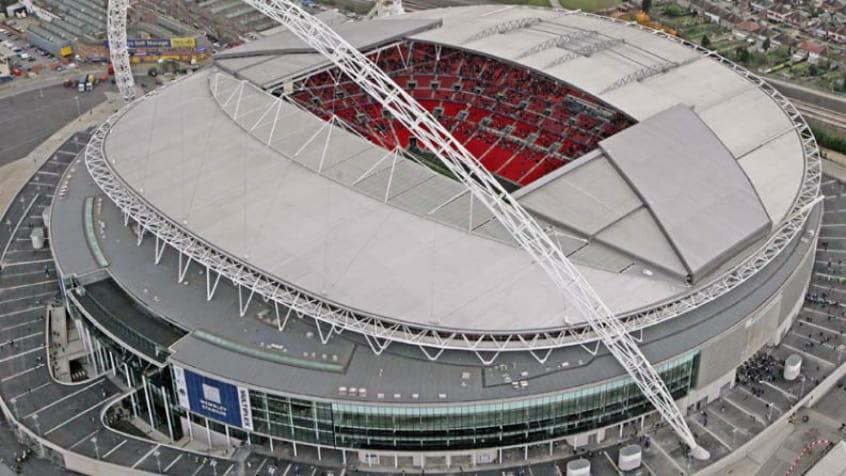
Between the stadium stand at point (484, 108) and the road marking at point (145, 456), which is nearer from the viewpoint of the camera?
the road marking at point (145, 456)

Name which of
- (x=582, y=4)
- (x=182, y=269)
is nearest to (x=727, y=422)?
(x=182, y=269)

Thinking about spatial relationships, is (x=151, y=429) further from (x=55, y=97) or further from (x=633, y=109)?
(x=55, y=97)

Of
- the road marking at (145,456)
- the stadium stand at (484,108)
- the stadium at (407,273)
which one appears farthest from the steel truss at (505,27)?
the road marking at (145,456)

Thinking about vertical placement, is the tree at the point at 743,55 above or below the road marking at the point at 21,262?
below

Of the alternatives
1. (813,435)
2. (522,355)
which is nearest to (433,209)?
(522,355)

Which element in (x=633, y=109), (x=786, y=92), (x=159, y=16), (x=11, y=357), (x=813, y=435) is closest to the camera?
(x=813, y=435)

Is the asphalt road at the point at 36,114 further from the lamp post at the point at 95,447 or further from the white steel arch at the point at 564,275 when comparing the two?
the white steel arch at the point at 564,275

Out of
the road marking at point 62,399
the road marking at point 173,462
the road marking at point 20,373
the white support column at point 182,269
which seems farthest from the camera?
the white support column at point 182,269

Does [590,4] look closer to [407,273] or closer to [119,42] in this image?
[119,42]

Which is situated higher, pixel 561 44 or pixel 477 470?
pixel 561 44
